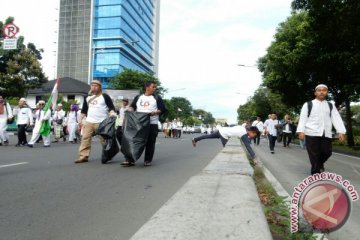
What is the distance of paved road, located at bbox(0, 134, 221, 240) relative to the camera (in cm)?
373

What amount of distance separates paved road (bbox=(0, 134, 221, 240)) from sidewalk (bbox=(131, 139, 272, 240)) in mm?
680

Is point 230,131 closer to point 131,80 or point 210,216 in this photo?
point 210,216

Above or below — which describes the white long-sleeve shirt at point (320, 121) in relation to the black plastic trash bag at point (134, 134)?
above

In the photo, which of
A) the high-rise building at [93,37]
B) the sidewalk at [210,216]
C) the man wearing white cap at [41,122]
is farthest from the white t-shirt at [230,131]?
the high-rise building at [93,37]

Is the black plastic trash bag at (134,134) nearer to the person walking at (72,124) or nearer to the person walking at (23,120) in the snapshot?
the person walking at (23,120)

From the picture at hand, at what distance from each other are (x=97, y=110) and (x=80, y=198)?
167 inches

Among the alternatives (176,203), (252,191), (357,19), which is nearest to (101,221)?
(176,203)

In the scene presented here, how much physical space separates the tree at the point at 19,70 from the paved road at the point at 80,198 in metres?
35.2

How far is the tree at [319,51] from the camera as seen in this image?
15.7 meters

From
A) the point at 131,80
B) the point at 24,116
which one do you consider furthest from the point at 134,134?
the point at 131,80

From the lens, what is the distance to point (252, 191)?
388 centimetres

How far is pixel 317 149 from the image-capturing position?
25.3 feet

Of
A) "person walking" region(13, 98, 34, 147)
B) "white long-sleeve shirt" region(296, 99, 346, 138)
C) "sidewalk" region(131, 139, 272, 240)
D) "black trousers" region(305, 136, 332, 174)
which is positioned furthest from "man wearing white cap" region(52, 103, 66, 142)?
"sidewalk" region(131, 139, 272, 240)

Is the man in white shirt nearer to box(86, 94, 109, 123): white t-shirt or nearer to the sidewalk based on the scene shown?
the sidewalk
